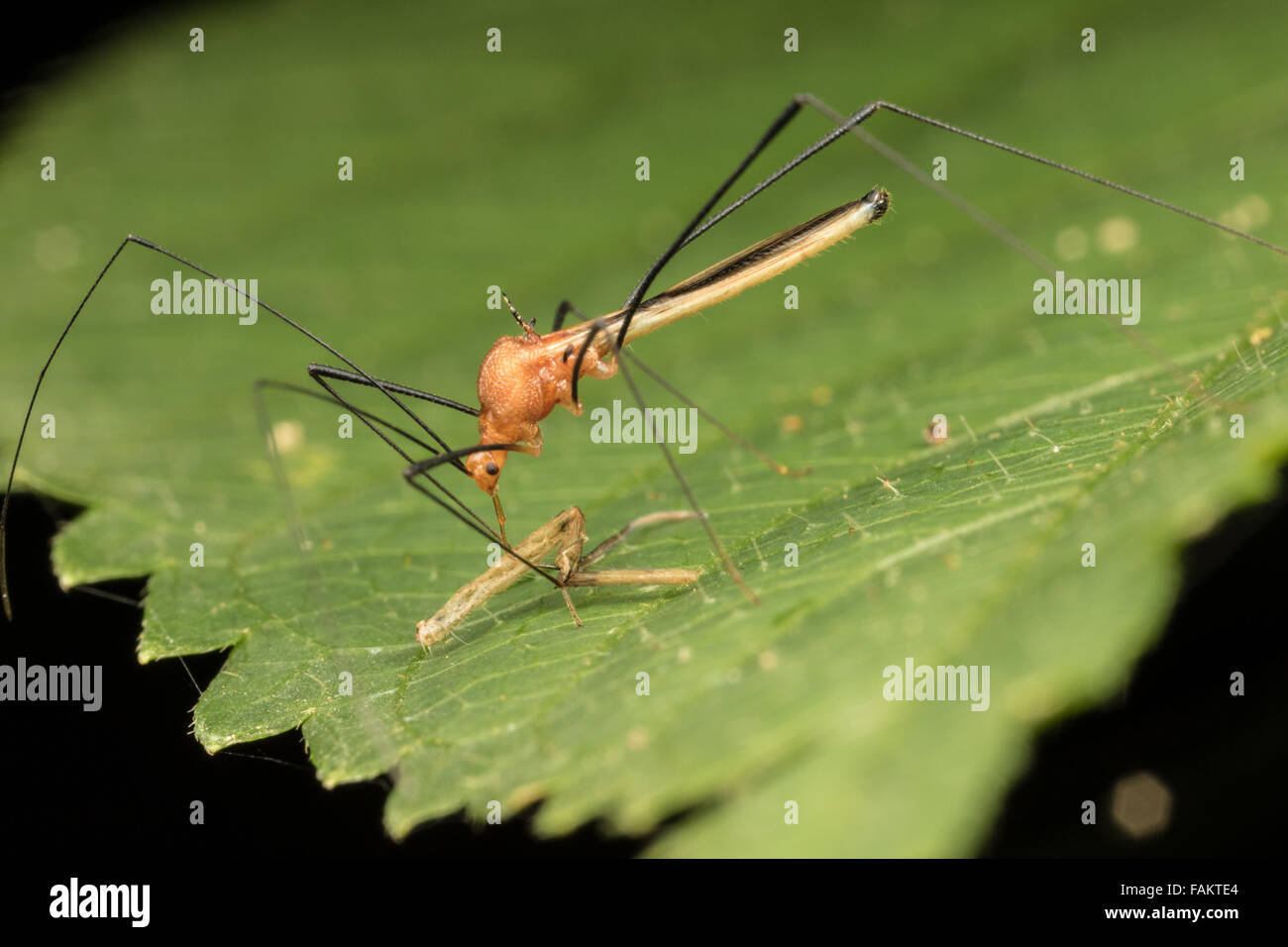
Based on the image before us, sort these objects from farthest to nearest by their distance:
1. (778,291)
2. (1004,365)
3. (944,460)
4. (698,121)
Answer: (698,121) → (778,291) → (1004,365) → (944,460)

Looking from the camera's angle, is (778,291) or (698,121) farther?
(698,121)

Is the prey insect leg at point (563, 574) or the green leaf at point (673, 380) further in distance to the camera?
the prey insect leg at point (563, 574)

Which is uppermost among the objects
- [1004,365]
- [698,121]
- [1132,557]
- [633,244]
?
[698,121]

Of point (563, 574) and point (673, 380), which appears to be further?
point (673, 380)

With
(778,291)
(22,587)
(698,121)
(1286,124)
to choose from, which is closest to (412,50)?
(698,121)

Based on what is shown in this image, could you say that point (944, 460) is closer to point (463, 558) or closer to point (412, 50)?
point (463, 558)

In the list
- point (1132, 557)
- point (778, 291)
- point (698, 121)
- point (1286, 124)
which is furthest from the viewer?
point (698, 121)

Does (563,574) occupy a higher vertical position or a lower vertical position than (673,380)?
lower

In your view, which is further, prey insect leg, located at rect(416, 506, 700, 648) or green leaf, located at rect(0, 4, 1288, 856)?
prey insect leg, located at rect(416, 506, 700, 648)
